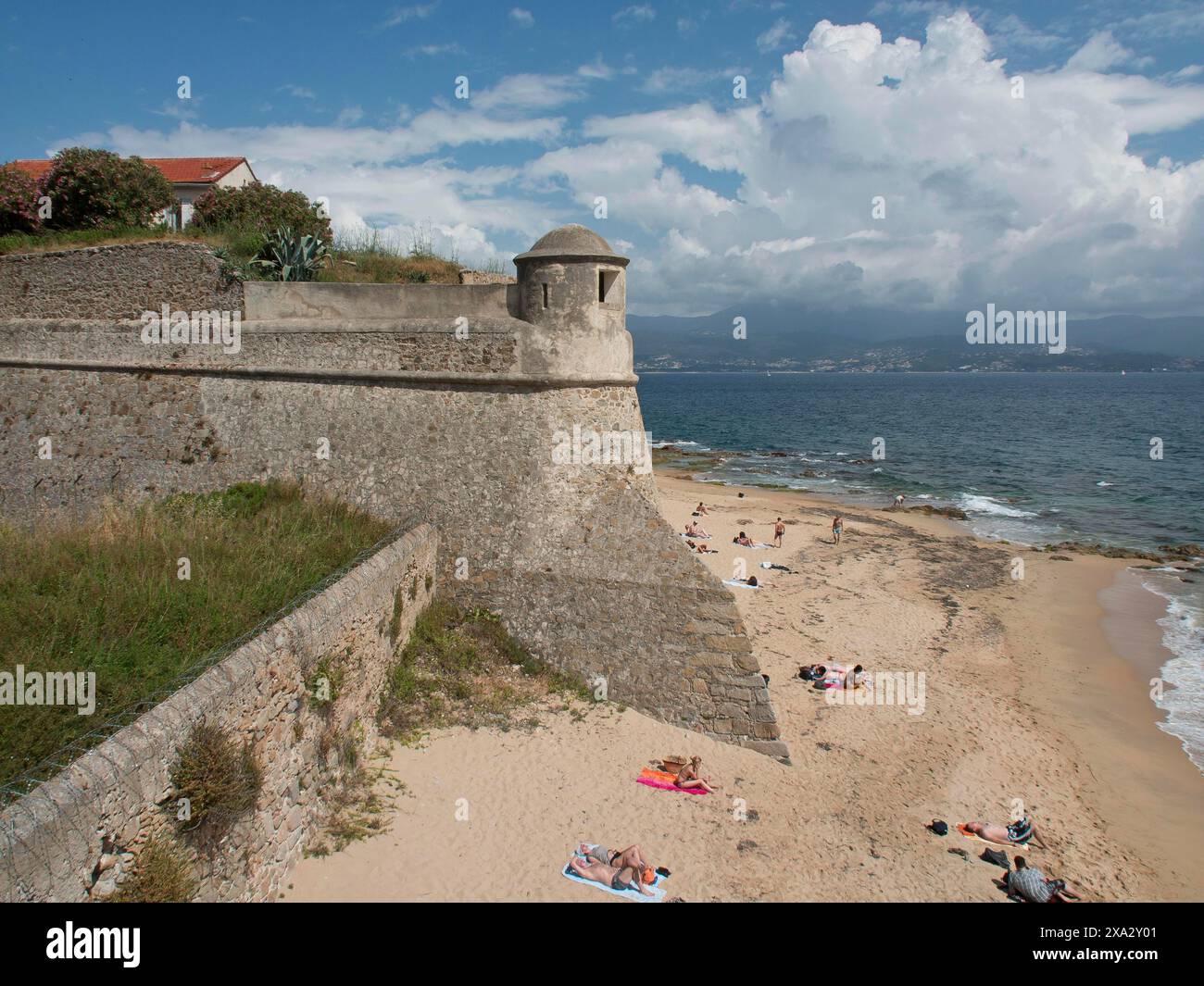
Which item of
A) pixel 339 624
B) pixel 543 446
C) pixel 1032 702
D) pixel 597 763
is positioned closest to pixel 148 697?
pixel 339 624

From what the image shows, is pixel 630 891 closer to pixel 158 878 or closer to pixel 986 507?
pixel 158 878

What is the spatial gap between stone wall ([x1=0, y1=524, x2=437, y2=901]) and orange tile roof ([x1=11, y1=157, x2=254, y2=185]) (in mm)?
14896

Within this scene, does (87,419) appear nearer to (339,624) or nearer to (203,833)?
(339,624)

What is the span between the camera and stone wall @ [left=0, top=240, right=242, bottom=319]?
12.8m

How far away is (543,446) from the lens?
1138 cm

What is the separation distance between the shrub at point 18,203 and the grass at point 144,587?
311 inches

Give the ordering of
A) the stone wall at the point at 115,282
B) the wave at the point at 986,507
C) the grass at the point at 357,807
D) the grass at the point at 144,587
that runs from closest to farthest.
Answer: the grass at the point at 144,587 → the grass at the point at 357,807 → the stone wall at the point at 115,282 → the wave at the point at 986,507

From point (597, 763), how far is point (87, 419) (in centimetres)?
1075

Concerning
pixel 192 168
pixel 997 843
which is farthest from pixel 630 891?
pixel 192 168

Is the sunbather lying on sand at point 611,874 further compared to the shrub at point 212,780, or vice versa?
the sunbather lying on sand at point 611,874

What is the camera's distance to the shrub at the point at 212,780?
18.8 ft

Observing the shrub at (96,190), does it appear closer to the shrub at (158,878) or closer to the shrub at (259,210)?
the shrub at (259,210)

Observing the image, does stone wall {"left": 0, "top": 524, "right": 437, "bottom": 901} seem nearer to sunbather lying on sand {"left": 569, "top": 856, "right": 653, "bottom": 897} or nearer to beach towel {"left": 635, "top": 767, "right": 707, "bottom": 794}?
sunbather lying on sand {"left": 569, "top": 856, "right": 653, "bottom": 897}

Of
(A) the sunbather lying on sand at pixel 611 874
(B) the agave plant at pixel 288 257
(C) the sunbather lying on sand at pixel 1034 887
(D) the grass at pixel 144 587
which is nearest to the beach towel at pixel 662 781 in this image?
(A) the sunbather lying on sand at pixel 611 874
